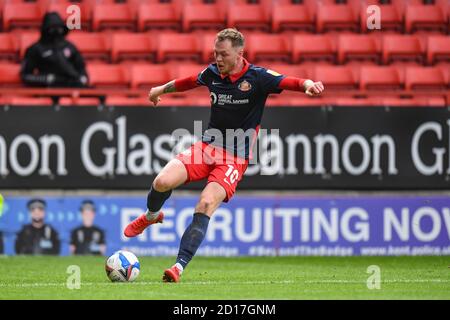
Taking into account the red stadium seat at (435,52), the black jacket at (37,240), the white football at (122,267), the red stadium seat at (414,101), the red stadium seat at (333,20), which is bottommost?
the black jacket at (37,240)

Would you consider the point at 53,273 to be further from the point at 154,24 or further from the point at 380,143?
the point at 154,24

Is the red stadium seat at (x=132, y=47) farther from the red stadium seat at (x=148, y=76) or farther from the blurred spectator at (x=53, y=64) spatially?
the blurred spectator at (x=53, y=64)

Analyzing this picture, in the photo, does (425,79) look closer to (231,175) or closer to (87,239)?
(87,239)

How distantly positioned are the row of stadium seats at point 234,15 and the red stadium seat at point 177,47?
0.55 meters

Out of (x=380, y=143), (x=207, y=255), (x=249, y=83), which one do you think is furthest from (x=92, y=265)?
(x=380, y=143)

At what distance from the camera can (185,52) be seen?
16.4m

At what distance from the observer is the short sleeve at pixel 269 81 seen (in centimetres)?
969

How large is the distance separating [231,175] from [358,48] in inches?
300

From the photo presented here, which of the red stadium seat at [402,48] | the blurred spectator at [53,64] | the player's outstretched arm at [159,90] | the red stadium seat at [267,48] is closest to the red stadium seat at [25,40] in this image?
the blurred spectator at [53,64]

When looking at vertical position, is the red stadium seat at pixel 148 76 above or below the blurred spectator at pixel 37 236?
above

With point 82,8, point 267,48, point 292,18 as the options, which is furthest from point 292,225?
point 82,8

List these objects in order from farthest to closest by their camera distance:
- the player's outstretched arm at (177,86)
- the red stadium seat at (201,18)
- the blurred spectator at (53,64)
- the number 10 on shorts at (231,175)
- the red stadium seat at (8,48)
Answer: the red stadium seat at (201,18)
the red stadium seat at (8,48)
the blurred spectator at (53,64)
the player's outstretched arm at (177,86)
the number 10 on shorts at (231,175)

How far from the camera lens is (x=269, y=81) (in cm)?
970

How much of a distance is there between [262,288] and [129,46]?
827 cm
